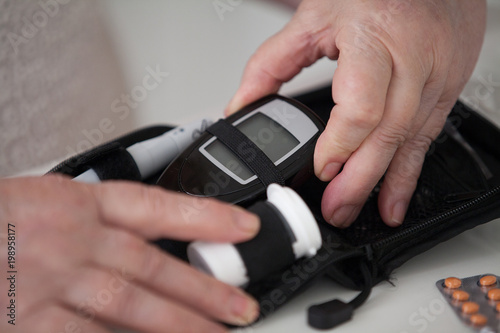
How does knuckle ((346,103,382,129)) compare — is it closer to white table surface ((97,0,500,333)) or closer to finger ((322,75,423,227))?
finger ((322,75,423,227))

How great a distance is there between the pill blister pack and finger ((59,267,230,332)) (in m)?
0.21

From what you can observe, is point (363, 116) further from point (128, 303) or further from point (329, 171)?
point (128, 303)

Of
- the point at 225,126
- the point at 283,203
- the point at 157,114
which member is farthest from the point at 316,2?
the point at 157,114

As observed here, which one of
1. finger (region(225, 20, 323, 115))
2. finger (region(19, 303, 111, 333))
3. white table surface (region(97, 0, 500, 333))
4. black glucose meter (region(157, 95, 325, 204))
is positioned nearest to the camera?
finger (region(19, 303, 111, 333))

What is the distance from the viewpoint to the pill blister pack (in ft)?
1.31

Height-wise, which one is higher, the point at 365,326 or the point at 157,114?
the point at 365,326

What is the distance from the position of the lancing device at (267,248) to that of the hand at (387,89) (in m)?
0.11

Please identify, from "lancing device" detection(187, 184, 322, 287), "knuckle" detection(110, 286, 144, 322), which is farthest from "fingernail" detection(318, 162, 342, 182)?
"knuckle" detection(110, 286, 144, 322)

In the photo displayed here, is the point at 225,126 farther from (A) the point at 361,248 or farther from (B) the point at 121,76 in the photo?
(B) the point at 121,76

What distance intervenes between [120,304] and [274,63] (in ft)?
1.29

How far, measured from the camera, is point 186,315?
1.21ft

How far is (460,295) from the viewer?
428 mm

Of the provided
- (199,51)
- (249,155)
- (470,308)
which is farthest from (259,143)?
(199,51)

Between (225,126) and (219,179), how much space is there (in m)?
0.08
